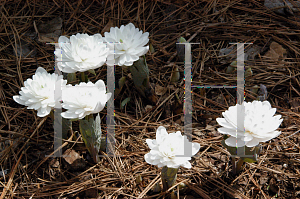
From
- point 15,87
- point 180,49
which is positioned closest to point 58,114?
point 15,87

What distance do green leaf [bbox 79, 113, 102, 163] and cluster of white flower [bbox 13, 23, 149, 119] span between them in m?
0.11

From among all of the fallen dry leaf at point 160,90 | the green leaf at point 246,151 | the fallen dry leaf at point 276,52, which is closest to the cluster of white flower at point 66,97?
the fallen dry leaf at point 160,90

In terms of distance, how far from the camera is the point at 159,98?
193 centimetres

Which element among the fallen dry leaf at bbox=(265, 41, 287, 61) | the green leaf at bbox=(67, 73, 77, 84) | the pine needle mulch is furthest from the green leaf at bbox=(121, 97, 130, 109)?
the fallen dry leaf at bbox=(265, 41, 287, 61)

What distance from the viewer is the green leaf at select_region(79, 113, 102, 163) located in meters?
1.45

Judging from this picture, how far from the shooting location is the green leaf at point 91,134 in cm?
145

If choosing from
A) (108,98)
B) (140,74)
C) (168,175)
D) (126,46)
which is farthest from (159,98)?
(168,175)

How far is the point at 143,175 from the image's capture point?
1526 mm

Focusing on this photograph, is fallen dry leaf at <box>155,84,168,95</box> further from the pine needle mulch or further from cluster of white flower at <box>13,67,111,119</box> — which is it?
cluster of white flower at <box>13,67,111,119</box>

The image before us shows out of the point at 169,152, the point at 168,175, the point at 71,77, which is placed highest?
the point at 71,77

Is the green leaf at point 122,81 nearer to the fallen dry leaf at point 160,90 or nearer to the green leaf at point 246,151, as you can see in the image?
the fallen dry leaf at point 160,90

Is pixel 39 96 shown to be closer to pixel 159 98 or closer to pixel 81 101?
pixel 81 101

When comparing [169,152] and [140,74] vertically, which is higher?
→ [140,74]

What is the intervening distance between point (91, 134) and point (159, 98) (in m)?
0.61
